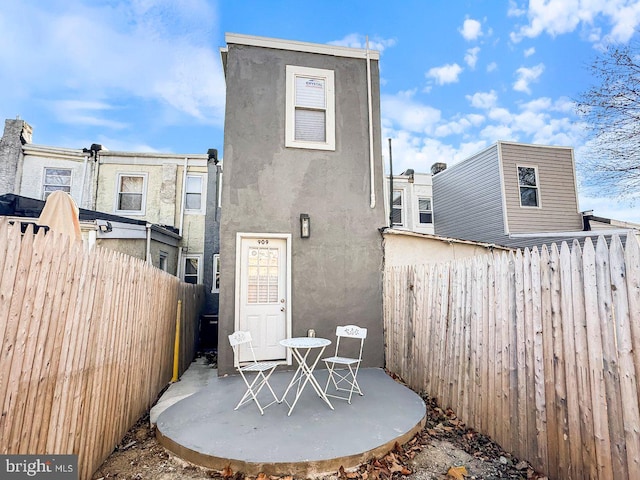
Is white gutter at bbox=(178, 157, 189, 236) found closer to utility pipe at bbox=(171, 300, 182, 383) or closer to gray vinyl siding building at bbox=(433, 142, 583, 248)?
utility pipe at bbox=(171, 300, 182, 383)

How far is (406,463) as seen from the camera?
Answer: 319cm

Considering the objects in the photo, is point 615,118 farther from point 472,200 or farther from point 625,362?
point 625,362

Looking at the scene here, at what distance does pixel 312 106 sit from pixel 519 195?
8636mm

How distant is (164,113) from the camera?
14.8m

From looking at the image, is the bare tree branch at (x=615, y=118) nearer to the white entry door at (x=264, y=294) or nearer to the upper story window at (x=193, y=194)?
the white entry door at (x=264, y=294)

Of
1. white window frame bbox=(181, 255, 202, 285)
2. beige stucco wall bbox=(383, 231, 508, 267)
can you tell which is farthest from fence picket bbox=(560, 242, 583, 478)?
white window frame bbox=(181, 255, 202, 285)

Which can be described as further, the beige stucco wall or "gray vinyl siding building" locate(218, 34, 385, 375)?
the beige stucco wall

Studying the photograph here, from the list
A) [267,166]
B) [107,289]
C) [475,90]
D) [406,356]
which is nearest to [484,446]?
[406,356]

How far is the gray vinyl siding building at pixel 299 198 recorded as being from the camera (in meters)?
6.04

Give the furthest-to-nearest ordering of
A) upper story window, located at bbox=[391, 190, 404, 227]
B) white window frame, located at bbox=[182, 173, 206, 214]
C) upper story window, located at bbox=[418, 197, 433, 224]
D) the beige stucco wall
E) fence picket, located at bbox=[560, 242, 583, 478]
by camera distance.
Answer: upper story window, located at bbox=[418, 197, 433, 224]
upper story window, located at bbox=[391, 190, 404, 227]
white window frame, located at bbox=[182, 173, 206, 214]
the beige stucco wall
fence picket, located at bbox=[560, 242, 583, 478]

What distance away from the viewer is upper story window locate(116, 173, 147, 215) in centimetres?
1155

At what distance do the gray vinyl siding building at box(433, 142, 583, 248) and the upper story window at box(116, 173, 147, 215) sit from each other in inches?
493

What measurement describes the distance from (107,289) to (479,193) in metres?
12.5

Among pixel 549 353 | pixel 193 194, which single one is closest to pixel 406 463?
pixel 549 353
